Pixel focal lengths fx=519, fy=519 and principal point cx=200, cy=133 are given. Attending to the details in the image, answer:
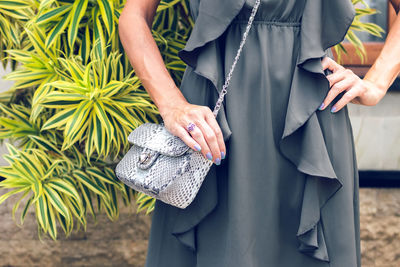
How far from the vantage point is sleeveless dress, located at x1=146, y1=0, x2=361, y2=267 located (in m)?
1.34

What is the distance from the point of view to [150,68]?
1.42 m

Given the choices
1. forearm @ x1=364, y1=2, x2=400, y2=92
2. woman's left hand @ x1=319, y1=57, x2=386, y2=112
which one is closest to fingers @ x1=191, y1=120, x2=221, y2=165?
woman's left hand @ x1=319, y1=57, x2=386, y2=112

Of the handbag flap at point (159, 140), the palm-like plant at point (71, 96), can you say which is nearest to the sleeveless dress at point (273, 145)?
the handbag flap at point (159, 140)

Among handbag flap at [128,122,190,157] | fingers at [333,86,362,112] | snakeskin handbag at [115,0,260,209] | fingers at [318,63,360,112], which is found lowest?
snakeskin handbag at [115,0,260,209]

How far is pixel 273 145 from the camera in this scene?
4.46ft

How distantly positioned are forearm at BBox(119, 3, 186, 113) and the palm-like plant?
20.0 inches

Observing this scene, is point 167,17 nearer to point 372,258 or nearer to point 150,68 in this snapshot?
point 150,68

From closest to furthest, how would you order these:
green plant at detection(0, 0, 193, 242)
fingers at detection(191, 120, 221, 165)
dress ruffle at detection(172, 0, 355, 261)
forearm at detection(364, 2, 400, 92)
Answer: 1. fingers at detection(191, 120, 221, 165)
2. dress ruffle at detection(172, 0, 355, 261)
3. forearm at detection(364, 2, 400, 92)
4. green plant at detection(0, 0, 193, 242)

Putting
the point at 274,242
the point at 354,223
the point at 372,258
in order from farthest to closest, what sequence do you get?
the point at 372,258
the point at 354,223
the point at 274,242

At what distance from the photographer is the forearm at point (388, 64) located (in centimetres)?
147

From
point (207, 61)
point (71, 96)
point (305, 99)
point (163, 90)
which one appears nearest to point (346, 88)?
point (305, 99)

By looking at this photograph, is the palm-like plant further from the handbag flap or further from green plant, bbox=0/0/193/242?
the handbag flap

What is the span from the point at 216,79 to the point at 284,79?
0.59 feet

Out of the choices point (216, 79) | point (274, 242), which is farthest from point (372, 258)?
point (216, 79)
